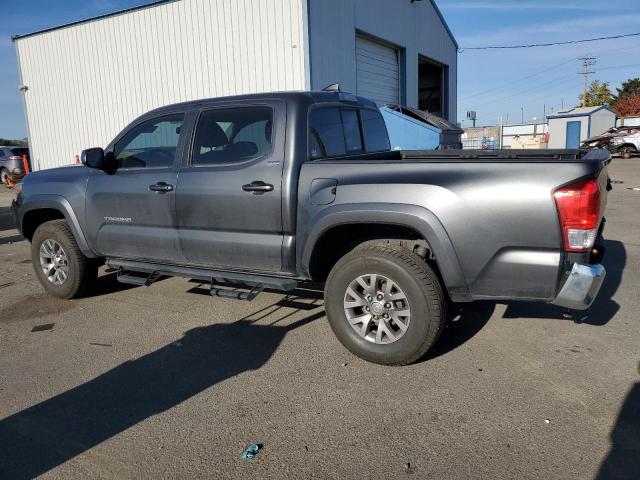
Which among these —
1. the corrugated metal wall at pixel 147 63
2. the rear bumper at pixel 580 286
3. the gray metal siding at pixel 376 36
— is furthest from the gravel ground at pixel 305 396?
the gray metal siding at pixel 376 36

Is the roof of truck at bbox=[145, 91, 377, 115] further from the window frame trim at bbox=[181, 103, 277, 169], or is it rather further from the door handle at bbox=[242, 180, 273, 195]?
the door handle at bbox=[242, 180, 273, 195]

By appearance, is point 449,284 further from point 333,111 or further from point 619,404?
point 333,111

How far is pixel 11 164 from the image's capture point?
23.1 metres

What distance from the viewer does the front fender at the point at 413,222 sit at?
3439 millimetres

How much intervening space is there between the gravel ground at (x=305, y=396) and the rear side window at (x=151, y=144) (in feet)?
4.78

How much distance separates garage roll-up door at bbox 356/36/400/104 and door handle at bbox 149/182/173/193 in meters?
11.3

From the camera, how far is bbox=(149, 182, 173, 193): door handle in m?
4.62

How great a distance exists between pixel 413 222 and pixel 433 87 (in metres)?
20.9

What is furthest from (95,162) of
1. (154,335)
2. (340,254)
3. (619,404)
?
(619,404)

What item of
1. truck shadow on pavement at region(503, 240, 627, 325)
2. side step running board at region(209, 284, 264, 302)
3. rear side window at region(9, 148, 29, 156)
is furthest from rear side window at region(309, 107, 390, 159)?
rear side window at region(9, 148, 29, 156)

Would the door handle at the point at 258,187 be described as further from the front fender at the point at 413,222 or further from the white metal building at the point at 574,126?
the white metal building at the point at 574,126

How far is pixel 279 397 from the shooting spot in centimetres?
341

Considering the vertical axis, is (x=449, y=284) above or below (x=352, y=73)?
below

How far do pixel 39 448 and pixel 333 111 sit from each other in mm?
3287
